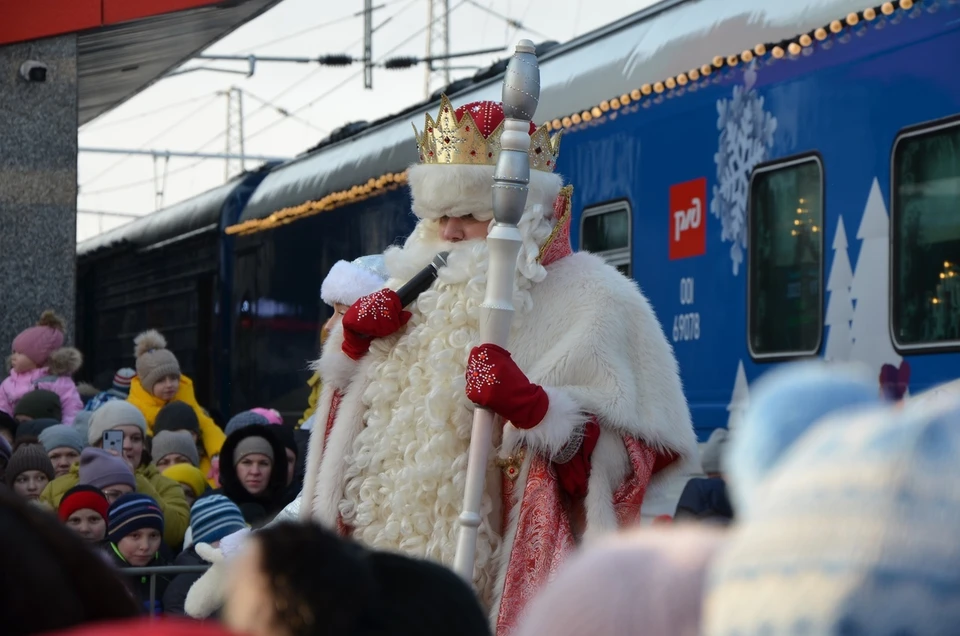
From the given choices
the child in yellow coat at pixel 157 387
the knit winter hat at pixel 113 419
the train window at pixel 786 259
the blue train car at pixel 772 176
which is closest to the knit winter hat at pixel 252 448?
the knit winter hat at pixel 113 419

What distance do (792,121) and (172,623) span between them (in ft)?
16.2

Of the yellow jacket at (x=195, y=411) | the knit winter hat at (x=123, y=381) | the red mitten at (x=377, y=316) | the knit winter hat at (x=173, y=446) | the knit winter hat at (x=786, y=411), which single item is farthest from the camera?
the knit winter hat at (x=123, y=381)

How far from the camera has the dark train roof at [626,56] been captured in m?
5.61

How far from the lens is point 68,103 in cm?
955

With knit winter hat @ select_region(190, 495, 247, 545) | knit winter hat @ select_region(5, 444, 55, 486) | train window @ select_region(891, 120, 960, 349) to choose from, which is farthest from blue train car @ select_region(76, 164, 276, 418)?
train window @ select_region(891, 120, 960, 349)

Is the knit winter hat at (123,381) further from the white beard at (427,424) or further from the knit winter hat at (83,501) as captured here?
the white beard at (427,424)

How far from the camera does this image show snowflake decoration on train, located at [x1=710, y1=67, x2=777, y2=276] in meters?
5.69

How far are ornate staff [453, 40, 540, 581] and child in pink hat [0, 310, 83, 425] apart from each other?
18.1 feet

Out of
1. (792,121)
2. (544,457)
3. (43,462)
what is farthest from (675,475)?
(43,462)

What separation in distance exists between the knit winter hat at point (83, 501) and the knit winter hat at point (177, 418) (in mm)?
2438

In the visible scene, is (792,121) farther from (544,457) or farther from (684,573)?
(684,573)

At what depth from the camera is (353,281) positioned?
468cm

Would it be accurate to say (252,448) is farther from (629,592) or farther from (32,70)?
(629,592)

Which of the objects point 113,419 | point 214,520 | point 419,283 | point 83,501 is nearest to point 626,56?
point 214,520
